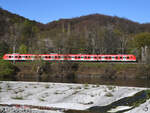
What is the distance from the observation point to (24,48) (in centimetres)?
5825

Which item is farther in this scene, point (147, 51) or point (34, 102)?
point (147, 51)

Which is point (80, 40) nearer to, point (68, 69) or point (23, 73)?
point (68, 69)

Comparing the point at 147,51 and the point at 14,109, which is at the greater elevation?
the point at 147,51

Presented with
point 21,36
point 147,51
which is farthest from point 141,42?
point 21,36

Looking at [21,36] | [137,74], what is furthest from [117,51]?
[21,36]

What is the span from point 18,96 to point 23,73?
29.5 m

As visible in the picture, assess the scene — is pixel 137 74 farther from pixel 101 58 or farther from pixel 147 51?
pixel 101 58

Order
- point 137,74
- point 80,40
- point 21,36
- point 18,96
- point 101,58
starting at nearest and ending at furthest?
point 18,96
point 137,74
point 101,58
point 80,40
point 21,36

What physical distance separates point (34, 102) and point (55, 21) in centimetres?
14016

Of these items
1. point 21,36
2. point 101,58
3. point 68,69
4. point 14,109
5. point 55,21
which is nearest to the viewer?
point 14,109

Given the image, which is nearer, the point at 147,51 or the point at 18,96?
the point at 18,96

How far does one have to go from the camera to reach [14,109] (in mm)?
9508

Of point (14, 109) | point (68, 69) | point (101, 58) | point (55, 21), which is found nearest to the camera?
point (14, 109)

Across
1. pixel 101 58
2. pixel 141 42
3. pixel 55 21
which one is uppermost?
pixel 55 21
